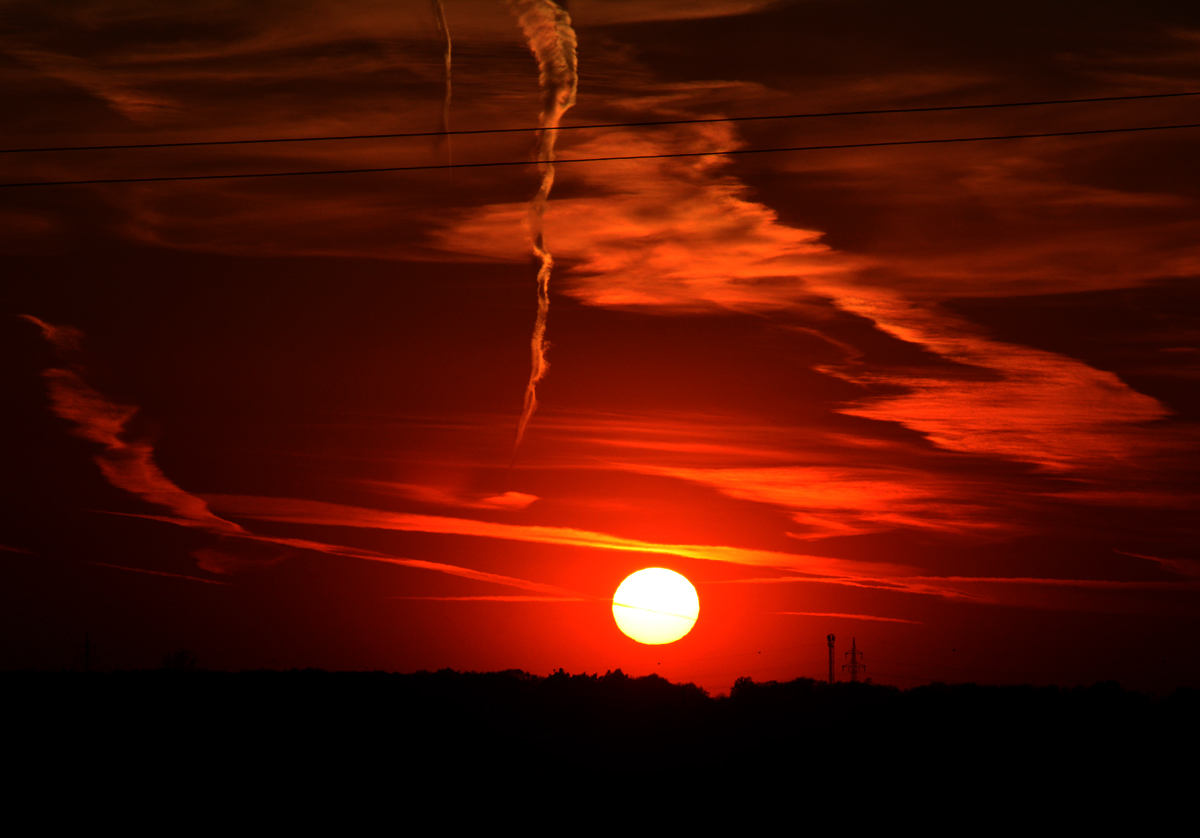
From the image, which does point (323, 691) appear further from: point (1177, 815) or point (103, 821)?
point (1177, 815)

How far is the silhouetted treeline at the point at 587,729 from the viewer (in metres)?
28.7

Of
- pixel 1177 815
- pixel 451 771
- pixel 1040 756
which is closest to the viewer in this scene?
pixel 1177 815

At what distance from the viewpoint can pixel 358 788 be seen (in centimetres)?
2495

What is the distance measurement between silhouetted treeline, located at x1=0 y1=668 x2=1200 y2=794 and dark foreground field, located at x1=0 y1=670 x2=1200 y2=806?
14 cm

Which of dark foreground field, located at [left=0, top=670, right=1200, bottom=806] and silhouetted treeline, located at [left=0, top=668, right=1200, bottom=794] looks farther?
silhouetted treeline, located at [left=0, top=668, right=1200, bottom=794]

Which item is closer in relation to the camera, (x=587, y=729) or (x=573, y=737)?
(x=573, y=737)

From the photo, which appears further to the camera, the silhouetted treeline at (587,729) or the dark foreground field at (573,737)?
the silhouetted treeline at (587,729)

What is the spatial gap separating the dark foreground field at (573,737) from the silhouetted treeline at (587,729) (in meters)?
0.14

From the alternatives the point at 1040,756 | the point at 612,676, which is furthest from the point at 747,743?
the point at 612,676

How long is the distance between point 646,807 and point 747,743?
14.6 metres

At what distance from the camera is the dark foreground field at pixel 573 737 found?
26.6 m

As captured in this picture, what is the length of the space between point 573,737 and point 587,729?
338cm

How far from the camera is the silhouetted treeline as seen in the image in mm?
28688

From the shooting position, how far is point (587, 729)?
4256 cm
